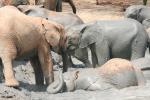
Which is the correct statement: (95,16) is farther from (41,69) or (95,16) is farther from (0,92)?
(0,92)

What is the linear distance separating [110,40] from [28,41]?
245cm

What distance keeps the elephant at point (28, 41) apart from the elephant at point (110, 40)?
1068mm

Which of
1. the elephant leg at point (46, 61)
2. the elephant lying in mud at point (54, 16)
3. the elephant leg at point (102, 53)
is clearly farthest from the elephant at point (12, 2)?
the elephant leg at point (46, 61)

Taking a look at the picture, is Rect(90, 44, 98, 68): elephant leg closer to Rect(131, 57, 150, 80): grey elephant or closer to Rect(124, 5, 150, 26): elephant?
Rect(131, 57, 150, 80): grey elephant

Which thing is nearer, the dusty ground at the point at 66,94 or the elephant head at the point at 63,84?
the dusty ground at the point at 66,94

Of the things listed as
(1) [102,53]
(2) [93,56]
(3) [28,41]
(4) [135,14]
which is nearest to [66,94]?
(3) [28,41]

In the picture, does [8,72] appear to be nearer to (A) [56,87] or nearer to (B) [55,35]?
(A) [56,87]

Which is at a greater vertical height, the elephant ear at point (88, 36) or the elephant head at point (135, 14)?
the elephant ear at point (88, 36)

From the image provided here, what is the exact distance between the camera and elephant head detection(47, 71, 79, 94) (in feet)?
28.4

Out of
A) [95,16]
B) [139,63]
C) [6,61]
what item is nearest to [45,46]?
[6,61]

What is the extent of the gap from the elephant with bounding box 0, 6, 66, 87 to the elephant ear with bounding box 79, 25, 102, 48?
106 cm

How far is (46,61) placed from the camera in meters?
9.12

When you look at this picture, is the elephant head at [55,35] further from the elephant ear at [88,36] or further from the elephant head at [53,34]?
the elephant ear at [88,36]

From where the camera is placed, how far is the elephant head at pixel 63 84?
28.4 ft
